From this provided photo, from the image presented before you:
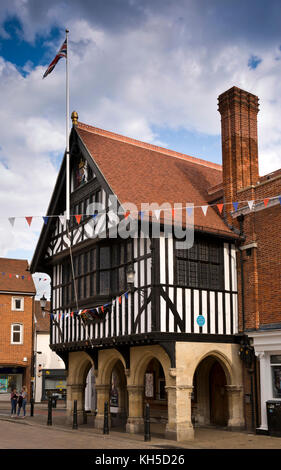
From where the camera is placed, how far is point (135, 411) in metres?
17.5

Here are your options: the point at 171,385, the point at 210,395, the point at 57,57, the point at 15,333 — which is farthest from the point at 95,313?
the point at 15,333

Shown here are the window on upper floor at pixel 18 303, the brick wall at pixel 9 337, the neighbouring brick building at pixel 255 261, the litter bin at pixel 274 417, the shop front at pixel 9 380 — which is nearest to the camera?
the litter bin at pixel 274 417

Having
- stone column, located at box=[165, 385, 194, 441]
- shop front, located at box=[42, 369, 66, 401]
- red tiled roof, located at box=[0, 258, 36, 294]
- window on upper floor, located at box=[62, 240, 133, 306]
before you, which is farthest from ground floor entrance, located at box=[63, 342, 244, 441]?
red tiled roof, located at box=[0, 258, 36, 294]

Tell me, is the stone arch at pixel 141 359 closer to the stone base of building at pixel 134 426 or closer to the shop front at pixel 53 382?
the stone base of building at pixel 134 426

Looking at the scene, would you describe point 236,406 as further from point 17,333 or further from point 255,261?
point 17,333

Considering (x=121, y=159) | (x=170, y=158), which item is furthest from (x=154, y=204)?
(x=170, y=158)

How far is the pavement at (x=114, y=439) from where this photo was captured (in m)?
14.3

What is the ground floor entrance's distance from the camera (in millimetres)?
15680

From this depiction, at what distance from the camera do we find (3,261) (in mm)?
41062

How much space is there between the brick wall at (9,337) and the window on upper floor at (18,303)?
0.21m

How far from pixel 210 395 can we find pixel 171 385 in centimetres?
448

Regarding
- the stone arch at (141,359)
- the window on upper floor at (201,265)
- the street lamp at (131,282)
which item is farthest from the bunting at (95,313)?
the window on upper floor at (201,265)

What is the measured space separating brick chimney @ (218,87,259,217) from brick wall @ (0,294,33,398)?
22.8m
